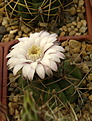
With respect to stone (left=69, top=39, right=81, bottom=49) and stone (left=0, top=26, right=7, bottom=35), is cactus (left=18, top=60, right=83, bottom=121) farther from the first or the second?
stone (left=0, top=26, right=7, bottom=35)

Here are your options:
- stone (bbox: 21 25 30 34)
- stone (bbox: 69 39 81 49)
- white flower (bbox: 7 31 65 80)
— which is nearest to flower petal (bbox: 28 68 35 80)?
white flower (bbox: 7 31 65 80)

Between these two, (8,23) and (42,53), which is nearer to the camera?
(42,53)

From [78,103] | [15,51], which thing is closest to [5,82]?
[15,51]

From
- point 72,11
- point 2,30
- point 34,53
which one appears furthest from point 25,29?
point 34,53

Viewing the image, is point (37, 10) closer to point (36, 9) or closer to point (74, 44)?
point (36, 9)

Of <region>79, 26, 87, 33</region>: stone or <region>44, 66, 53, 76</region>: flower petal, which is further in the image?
<region>79, 26, 87, 33</region>: stone

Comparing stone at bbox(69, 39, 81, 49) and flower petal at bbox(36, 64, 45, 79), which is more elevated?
stone at bbox(69, 39, 81, 49)

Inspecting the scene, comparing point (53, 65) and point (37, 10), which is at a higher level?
point (37, 10)

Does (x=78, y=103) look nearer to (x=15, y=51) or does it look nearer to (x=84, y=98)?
(x=84, y=98)
